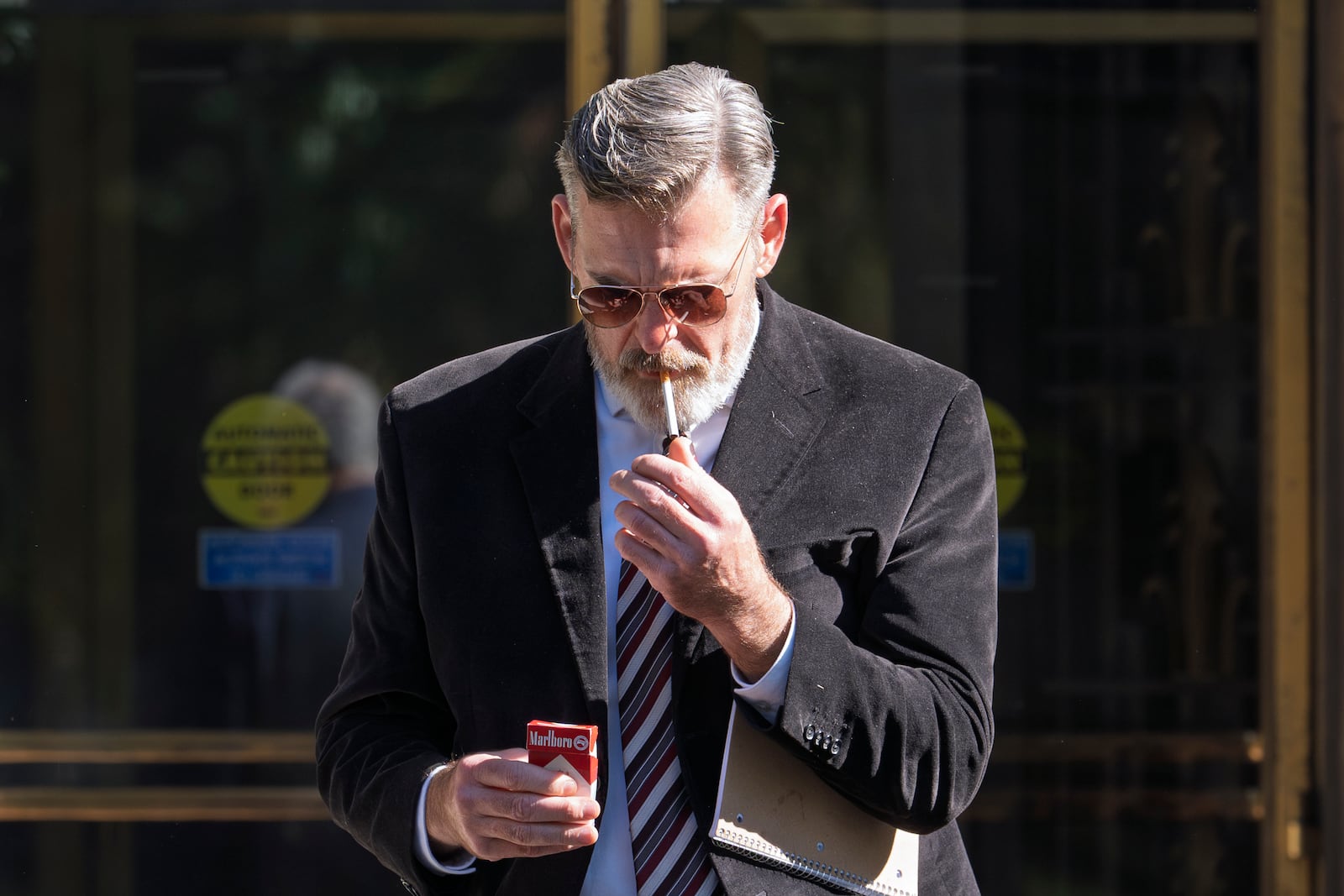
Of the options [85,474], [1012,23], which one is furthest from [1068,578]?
[85,474]

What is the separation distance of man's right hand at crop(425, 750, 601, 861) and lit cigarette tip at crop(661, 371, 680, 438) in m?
0.43

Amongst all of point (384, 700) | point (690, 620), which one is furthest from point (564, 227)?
point (384, 700)

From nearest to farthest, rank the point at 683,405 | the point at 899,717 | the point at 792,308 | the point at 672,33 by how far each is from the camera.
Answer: the point at 899,717 → the point at 683,405 → the point at 792,308 → the point at 672,33

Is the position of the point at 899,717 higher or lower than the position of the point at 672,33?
lower

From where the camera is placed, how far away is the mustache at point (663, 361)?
1826 mm

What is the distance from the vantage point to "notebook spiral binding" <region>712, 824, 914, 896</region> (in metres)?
1.65

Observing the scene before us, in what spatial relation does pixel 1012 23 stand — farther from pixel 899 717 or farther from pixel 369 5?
pixel 899 717

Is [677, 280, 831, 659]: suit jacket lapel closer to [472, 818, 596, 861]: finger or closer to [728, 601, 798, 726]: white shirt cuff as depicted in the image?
[728, 601, 798, 726]: white shirt cuff

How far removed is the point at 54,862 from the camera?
3.84m

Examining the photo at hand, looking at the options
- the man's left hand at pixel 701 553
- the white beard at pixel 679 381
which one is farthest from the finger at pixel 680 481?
the white beard at pixel 679 381

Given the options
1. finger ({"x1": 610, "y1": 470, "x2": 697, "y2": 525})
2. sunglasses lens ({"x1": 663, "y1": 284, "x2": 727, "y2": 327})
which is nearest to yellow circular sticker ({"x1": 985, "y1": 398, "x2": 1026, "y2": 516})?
sunglasses lens ({"x1": 663, "y1": 284, "x2": 727, "y2": 327})

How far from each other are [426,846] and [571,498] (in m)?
0.49

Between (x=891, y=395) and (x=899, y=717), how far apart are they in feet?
1.52

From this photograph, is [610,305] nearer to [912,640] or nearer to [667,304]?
[667,304]
